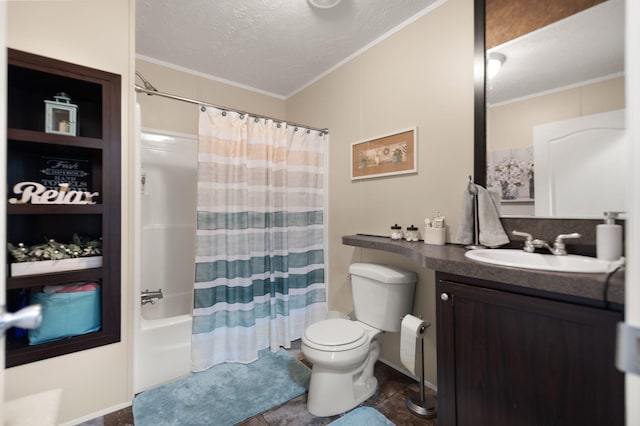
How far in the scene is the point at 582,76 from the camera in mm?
1269

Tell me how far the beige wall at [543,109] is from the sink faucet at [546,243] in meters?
0.47

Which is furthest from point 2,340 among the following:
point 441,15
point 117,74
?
point 441,15

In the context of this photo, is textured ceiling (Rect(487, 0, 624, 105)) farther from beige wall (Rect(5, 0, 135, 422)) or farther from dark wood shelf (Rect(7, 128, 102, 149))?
dark wood shelf (Rect(7, 128, 102, 149))

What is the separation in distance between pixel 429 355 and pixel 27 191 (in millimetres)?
2442

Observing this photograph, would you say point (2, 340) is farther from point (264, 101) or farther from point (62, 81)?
point (264, 101)

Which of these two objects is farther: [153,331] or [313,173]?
[313,173]

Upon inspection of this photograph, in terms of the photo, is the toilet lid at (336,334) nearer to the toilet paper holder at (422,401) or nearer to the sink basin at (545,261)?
the toilet paper holder at (422,401)

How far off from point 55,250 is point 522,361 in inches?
86.0

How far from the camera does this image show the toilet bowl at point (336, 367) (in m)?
1.52

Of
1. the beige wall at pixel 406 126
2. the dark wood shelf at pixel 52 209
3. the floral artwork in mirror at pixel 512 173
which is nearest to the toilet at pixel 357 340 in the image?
the beige wall at pixel 406 126

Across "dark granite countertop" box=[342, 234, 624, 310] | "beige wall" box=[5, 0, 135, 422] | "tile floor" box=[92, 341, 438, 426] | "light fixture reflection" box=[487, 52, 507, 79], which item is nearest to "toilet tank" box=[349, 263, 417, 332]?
"tile floor" box=[92, 341, 438, 426]

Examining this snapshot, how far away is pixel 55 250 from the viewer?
1.46 metres

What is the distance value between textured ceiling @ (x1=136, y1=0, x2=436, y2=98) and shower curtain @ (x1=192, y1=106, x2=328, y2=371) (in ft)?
2.01

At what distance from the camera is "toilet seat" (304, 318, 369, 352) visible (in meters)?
1.53
